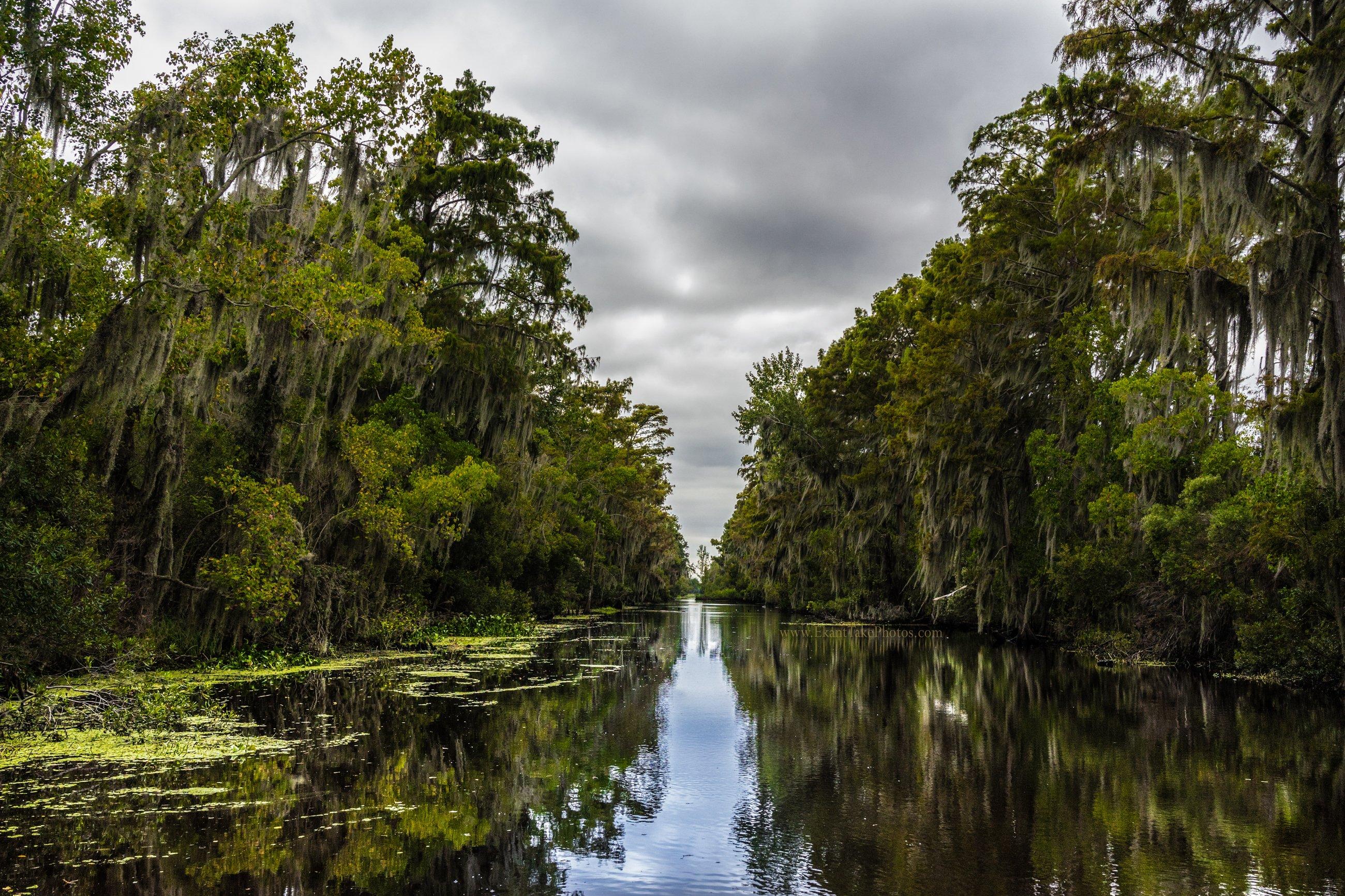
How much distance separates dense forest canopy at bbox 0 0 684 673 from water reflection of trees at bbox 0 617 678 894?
3.22 metres

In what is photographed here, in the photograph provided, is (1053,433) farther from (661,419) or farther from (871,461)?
(661,419)

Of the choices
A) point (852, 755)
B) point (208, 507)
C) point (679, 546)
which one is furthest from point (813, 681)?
point (679, 546)

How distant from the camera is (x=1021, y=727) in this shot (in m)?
9.84

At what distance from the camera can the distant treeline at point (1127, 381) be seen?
10.9 m

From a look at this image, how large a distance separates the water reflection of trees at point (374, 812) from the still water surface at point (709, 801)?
0.03 meters

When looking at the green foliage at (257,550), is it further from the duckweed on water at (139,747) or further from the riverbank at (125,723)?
the duckweed on water at (139,747)

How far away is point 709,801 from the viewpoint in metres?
6.70

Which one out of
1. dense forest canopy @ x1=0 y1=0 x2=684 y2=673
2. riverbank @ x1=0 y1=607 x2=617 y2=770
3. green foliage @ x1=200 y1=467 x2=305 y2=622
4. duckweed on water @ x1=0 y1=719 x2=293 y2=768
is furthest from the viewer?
green foliage @ x1=200 y1=467 x2=305 y2=622

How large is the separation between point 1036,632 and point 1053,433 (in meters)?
5.89

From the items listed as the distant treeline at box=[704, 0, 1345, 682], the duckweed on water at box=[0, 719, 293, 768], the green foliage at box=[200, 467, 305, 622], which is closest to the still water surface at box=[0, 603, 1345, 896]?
the duckweed on water at box=[0, 719, 293, 768]

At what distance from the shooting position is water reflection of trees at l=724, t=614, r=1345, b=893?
4.95 metres

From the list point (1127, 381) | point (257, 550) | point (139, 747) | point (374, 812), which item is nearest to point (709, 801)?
point (374, 812)

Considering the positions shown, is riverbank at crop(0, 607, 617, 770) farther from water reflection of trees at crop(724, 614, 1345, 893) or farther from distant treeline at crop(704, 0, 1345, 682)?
distant treeline at crop(704, 0, 1345, 682)

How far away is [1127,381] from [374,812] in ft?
52.2
